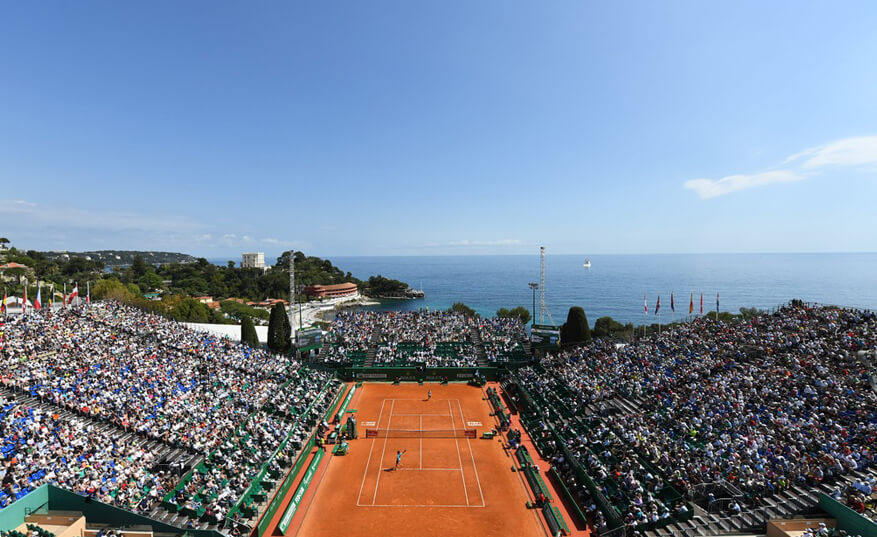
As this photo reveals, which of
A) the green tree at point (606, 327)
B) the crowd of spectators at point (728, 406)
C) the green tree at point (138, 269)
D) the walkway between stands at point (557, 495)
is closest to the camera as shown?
the crowd of spectators at point (728, 406)

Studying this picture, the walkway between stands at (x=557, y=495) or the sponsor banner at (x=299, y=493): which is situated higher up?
the sponsor banner at (x=299, y=493)

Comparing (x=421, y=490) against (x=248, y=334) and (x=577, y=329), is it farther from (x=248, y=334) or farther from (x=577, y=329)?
(x=248, y=334)

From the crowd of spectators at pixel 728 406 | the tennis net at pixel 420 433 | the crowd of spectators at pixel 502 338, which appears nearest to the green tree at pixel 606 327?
the crowd of spectators at pixel 502 338

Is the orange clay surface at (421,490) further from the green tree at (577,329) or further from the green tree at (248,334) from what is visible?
the green tree at (248,334)

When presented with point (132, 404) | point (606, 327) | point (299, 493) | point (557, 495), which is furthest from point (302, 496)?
point (606, 327)

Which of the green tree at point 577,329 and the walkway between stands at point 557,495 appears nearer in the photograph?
the walkway between stands at point 557,495

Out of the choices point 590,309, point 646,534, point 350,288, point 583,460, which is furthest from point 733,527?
point 350,288

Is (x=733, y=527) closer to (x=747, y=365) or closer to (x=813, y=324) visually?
(x=747, y=365)

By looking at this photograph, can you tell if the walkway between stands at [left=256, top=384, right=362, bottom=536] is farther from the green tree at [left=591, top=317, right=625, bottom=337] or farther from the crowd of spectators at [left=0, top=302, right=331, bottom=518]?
the green tree at [left=591, top=317, right=625, bottom=337]

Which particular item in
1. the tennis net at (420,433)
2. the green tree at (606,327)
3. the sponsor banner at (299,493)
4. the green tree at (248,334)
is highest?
the green tree at (248,334)
